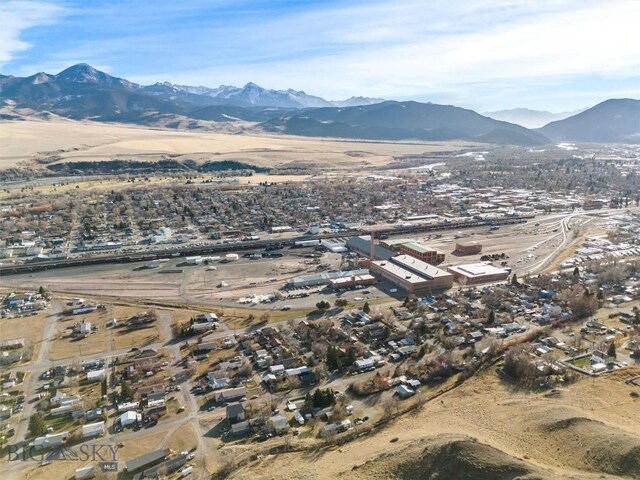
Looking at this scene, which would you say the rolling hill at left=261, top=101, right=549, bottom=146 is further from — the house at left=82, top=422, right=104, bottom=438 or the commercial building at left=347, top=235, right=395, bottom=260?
the house at left=82, top=422, right=104, bottom=438

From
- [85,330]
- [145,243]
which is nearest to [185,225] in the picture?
[145,243]

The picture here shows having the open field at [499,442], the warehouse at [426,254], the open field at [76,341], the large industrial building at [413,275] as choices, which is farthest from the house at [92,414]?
the warehouse at [426,254]

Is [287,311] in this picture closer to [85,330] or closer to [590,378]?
[85,330]

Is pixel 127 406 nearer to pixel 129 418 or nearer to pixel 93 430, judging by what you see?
pixel 129 418

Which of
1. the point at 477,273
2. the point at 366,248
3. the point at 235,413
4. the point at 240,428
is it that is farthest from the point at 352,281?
the point at 240,428

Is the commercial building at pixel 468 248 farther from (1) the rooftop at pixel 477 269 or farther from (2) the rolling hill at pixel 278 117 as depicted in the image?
(2) the rolling hill at pixel 278 117

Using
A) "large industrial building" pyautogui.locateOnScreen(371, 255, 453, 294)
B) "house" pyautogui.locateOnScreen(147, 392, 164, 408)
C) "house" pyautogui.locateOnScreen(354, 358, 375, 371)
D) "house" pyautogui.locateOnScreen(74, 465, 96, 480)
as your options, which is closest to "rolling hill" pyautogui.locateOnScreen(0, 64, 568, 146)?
"large industrial building" pyautogui.locateOnScreen(371, 255, 453, 294)
